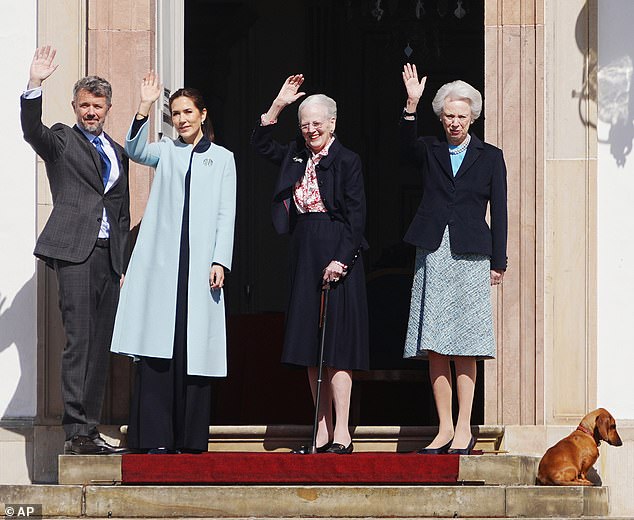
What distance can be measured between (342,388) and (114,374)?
1.36 meters

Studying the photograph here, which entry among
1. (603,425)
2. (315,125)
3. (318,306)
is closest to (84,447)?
(318,306)

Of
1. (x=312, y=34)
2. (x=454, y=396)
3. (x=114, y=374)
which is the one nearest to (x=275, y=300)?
(x=312, y=34)

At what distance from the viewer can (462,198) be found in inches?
333

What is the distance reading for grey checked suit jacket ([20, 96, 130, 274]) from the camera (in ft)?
27.7

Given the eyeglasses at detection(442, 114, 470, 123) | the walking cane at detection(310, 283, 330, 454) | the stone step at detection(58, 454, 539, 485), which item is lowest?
the stone step at detection(58, 454, 539, 485)

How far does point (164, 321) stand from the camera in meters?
8.45

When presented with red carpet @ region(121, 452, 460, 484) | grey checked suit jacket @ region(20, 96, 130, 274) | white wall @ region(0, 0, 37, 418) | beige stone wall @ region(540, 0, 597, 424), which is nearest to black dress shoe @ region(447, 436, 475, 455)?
red carpet @ region(121, 452, 460, 484)

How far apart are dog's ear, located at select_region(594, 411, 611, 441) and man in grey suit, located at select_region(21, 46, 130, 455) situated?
2.32 meters

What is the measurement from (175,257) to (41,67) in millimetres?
1117

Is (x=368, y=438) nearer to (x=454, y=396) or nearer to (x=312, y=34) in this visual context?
(x=454, y=396)

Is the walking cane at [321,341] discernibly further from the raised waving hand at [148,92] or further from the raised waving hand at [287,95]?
the raised waving hand at [148,92]

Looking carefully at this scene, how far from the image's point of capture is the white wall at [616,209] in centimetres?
905

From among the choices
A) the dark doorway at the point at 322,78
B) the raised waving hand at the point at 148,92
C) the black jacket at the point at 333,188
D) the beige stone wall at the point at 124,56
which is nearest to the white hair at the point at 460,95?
the black jacket at the point at 333,188

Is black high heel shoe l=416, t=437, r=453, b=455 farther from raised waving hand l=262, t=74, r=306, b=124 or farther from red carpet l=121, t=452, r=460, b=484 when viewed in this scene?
raised waving hand l=262, t=74, r=306, b=124
